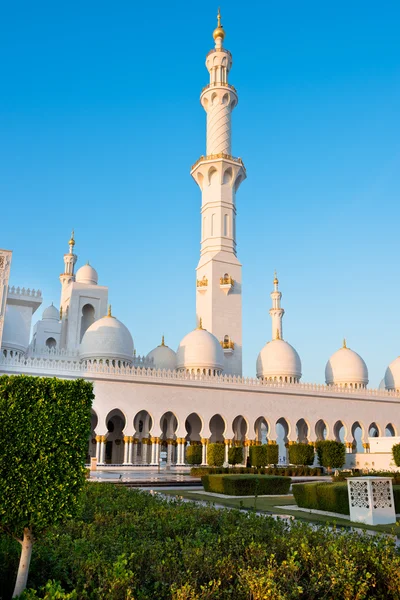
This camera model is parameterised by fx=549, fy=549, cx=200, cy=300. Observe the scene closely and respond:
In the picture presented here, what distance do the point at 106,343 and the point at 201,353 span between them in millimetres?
5688

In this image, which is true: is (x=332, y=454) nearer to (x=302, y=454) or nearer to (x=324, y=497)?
(x=302, y=454)

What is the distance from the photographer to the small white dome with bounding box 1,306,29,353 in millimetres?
30266

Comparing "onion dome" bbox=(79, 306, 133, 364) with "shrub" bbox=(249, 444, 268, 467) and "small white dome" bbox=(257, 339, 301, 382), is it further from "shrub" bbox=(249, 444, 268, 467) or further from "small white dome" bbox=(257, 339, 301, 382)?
"shrub" bbox=(249, 444, 268, 467)

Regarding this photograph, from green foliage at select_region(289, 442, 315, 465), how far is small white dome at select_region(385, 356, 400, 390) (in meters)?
15.0

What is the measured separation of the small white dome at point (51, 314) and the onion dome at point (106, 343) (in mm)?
13307

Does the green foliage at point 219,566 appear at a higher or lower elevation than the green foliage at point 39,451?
lower

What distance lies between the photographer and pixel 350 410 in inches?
1396

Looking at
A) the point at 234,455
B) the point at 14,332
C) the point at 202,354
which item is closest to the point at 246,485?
the point at 234,455

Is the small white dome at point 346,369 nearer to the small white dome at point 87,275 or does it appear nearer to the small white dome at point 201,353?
the small white dome at point 201,353

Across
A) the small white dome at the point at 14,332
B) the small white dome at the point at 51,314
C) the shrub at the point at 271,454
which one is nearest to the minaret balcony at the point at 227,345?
the shrub at the point at 271,454

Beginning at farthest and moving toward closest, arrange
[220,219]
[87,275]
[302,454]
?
1. [87,275]
2. [220,219]
3. [302,454]

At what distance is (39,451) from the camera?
5.79 m

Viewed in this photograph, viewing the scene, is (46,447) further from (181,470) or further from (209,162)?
(209,162)

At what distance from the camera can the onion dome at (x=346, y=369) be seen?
3806 cm
